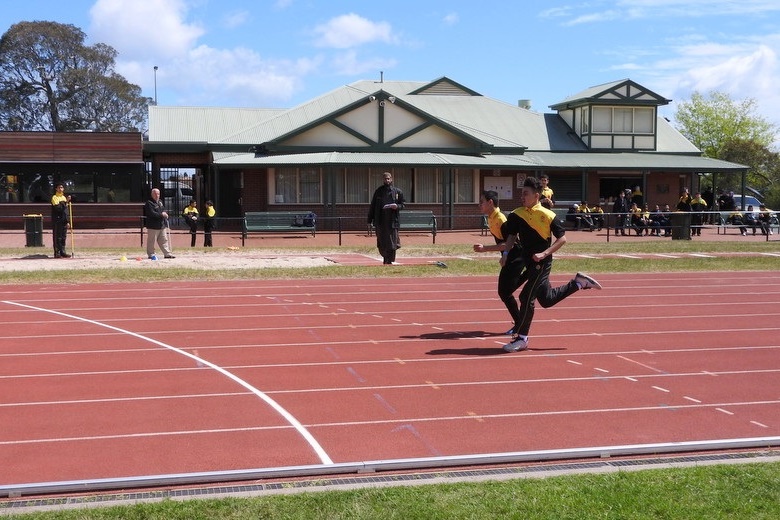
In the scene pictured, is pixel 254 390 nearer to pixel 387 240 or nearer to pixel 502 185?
pixel 387 240

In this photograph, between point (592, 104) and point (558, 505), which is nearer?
point (558, 505)

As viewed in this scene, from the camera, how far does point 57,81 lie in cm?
7156

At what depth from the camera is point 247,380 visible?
886 centimetres

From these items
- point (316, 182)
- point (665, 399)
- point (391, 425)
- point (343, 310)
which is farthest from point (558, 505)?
point (316, 182)

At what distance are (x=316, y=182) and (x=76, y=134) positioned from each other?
33.4 feet

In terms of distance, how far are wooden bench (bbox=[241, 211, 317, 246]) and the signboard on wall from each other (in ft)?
32.2

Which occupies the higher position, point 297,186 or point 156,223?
point 297,186

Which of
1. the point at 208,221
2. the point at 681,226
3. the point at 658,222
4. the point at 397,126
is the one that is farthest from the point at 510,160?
the point at 208,221

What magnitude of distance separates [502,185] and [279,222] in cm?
1161

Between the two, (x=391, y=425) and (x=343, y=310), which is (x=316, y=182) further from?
(x=391, y=425)

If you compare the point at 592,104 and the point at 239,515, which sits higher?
the point at 592,104

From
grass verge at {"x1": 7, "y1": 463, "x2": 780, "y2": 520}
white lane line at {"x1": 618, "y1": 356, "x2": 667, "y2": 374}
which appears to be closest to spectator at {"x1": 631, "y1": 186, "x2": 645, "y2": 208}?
white lane line at {"x1": 618, "y1": 356, "x2": 667, "y2": 374}

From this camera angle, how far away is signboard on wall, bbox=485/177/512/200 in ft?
135

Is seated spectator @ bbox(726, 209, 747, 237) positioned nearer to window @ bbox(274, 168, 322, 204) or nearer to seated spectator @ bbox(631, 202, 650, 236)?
seated spectator @ bbox(631, 202, 650, 236)
